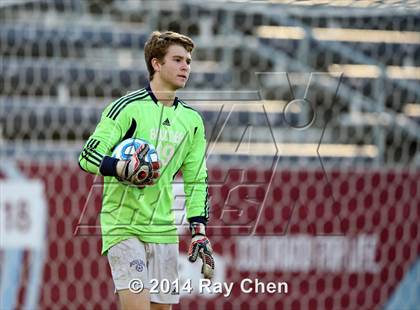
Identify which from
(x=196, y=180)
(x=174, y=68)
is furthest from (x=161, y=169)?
(x=174, y=68)

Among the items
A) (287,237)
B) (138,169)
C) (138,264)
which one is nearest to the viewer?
(138,169)

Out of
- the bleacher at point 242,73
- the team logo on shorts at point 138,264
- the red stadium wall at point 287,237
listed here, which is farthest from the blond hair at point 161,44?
the bleacher at point 242,73

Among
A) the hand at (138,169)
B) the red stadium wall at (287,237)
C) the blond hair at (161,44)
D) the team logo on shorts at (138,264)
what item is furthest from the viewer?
the red stadium wall at (287,237)

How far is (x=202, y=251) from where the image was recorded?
3.44 m

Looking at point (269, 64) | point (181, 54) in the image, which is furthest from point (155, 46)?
point (269, 64)

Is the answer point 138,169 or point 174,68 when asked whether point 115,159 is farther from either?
point 174,68

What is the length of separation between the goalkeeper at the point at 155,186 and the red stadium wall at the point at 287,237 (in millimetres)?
1432

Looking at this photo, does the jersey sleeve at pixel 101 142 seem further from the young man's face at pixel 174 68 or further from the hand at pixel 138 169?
the young man's face at pixel 174 68

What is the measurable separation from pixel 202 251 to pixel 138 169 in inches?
17.1

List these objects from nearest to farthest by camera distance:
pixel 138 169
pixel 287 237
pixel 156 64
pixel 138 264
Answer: pixel 138 169 → pixel 138 264 → pixel 156 64 → pixel 287 237

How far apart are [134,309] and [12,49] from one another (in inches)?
145

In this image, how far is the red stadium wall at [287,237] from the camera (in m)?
5.04

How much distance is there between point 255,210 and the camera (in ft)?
16.6

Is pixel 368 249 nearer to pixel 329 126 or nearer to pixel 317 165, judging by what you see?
pixel 317 165
